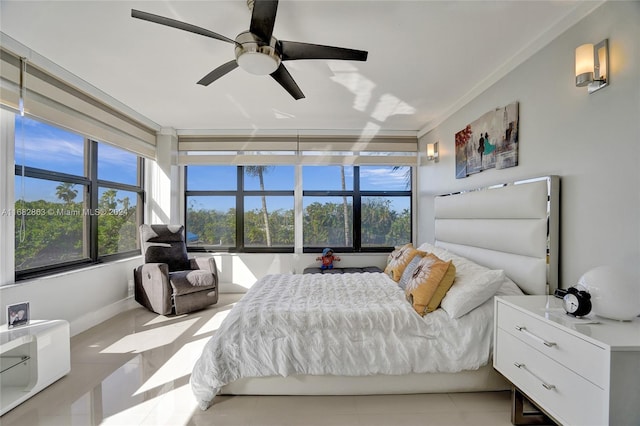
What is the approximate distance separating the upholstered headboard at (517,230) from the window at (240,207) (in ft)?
8.98

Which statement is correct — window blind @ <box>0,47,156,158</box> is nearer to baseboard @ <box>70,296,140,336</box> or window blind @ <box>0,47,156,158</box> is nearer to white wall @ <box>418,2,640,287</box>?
baseboard @ <box>70,296,140,336</box>

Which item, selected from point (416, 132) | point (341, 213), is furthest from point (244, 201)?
point (416, 132)

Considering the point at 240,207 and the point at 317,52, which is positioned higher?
the point at 317,52

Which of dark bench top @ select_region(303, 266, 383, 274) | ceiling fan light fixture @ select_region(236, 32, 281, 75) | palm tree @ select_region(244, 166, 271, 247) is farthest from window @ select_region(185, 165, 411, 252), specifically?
ceiling fan light fixture @ select_region(236, 32, 281, 75)

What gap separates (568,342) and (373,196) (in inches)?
142

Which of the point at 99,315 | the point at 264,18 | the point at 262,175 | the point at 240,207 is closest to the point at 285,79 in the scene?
the point at 264,18

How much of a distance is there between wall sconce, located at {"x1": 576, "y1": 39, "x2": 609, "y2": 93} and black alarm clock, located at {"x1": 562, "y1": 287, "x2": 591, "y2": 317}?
1.20m

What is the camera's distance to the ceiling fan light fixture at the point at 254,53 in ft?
6.14

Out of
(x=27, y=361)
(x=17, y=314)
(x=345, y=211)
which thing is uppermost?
(x=345, y=211)

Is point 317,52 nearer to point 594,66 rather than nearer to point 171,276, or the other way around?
point 594,66

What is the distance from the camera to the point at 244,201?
484 centimetres

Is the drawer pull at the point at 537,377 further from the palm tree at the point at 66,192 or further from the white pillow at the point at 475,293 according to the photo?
the palm tree at the point at 66,192

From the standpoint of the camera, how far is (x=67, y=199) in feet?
10.4

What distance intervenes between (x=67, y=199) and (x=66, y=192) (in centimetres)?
8
